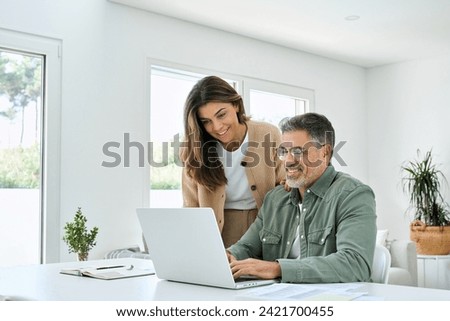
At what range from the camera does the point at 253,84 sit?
5934mm

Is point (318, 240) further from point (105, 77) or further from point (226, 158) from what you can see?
point (105, 77)

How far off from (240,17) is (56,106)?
1.78m

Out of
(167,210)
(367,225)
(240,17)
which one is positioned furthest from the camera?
(240,17)

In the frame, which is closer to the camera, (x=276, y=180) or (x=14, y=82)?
(x=276, y=180)

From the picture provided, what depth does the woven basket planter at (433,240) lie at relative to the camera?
20.0 ft

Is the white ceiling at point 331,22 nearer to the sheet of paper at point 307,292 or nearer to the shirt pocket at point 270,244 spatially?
the shirt pocket at point 270,244

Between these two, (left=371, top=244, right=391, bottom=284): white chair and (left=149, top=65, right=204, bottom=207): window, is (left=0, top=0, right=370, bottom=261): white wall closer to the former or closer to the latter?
(left=149, top=65, right=204, bottom=207): window

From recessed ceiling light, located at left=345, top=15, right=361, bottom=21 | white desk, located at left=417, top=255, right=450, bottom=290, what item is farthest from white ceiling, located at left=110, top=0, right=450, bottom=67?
white desk, located at left=417, top=255, right=450, bottom=290

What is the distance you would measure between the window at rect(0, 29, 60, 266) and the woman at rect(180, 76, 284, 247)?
75.8 inches

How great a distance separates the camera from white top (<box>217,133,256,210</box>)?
2.62 meters

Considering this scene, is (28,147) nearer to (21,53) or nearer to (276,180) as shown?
(21,53)

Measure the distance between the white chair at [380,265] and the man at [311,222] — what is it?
0.43 ft

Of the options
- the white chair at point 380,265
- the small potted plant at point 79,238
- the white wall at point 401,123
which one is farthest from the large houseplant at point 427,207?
the white chair at point 380,265
